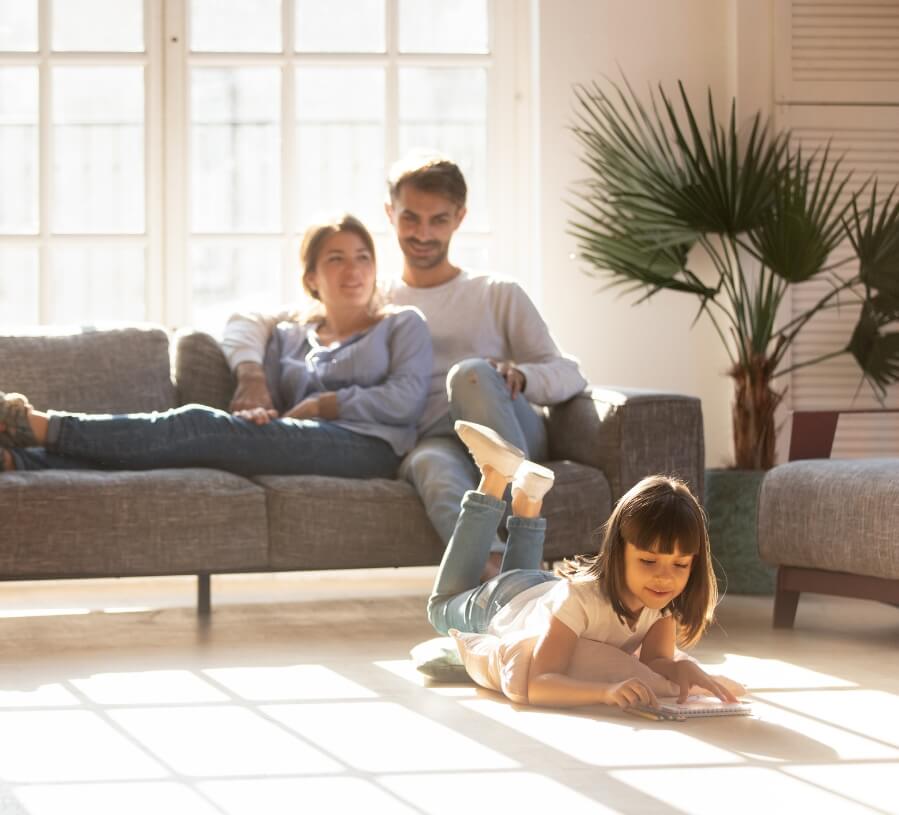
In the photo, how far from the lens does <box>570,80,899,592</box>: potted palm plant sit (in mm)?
3906

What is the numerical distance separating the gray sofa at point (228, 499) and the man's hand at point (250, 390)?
22 cm

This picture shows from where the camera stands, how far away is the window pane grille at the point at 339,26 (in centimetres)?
444

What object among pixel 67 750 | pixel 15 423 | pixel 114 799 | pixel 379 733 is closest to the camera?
pixel 114 799

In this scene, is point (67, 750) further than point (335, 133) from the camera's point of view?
No

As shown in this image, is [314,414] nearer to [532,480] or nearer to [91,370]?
[91,370]

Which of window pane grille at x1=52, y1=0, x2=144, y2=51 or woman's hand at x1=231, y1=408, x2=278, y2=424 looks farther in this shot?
window pane grille at x1=52, y1=0, x2=144, y2=51

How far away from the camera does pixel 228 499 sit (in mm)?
→ 3170

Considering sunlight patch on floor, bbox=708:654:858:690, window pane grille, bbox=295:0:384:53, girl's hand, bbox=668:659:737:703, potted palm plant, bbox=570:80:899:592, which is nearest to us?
girl's hand, bbox=668:659:737:703

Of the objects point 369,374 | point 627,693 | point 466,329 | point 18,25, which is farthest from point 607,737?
point 18,25

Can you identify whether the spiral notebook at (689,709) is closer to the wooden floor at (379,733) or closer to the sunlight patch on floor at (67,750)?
the wooden floor at (379,733)

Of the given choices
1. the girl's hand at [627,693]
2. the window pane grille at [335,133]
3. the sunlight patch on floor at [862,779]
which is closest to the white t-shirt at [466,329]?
the window pane grille at [335,133]

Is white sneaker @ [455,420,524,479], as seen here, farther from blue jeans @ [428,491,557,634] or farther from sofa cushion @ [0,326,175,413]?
sofa cushion @ [0,326,175,413]

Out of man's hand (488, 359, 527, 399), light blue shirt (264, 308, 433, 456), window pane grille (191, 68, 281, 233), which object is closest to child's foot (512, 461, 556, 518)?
man's hand (488, 359, 527, 399)

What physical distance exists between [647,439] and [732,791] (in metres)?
1.62
